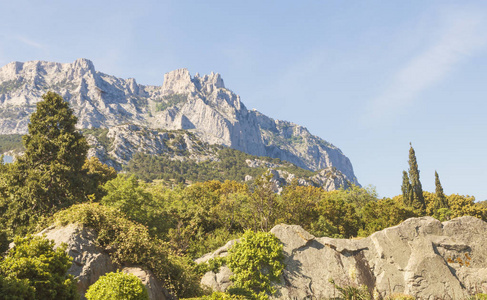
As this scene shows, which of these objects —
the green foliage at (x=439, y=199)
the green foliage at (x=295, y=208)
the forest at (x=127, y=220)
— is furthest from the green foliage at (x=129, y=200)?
the green foliage at (x=439, y=199)

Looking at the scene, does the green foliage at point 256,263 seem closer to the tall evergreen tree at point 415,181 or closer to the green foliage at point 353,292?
the green foliage at point 353,292

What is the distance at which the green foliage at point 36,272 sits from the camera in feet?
27.2

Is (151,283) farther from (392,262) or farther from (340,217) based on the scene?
(340,217)

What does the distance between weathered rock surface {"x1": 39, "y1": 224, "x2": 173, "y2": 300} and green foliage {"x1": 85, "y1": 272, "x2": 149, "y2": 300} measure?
251cm

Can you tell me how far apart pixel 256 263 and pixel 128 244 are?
301 inches

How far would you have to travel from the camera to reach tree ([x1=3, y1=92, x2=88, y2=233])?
22.7 metres

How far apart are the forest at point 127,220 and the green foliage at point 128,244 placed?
0.05 m

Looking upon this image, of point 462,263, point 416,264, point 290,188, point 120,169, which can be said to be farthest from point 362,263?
point 120,169

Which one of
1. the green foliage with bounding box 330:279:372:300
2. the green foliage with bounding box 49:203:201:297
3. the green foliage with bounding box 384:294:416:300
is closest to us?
the green foliage with bounding box 49:203:201:297

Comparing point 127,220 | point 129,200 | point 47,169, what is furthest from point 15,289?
point 47,169

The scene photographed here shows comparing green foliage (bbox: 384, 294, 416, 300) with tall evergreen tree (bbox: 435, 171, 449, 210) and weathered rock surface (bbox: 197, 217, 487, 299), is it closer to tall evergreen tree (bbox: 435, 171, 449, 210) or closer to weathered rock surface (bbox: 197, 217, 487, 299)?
weathered rock surface (bbox: 197, 217, 487, 299)

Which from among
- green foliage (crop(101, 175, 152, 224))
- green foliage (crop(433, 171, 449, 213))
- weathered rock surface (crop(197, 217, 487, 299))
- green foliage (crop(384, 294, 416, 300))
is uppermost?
green foliage (crop(433, 171, 449, 213))

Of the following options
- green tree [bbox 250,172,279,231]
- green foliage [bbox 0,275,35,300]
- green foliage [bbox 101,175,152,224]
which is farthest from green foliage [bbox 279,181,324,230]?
green foliage [bbox 0,275,35,300]

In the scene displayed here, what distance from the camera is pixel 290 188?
32.1 m
